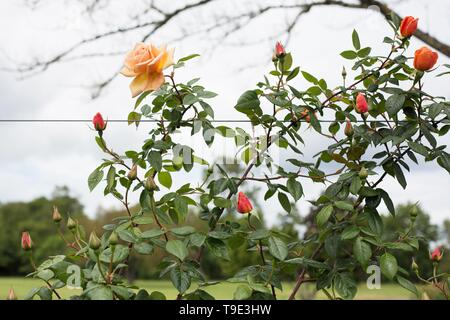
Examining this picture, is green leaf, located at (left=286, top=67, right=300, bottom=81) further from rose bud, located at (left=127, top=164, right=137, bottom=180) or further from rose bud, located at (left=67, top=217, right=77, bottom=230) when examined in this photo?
rose bud, located at (left=67, top=217, right=77, bottom=230)

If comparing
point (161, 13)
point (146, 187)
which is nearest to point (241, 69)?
point (161, 13)

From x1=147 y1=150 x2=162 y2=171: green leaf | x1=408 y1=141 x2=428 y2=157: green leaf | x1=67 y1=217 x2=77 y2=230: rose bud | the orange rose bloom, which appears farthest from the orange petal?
x1=408 y1=141 x2=428 y2=157: green leaf

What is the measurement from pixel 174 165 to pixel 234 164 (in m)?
0.18

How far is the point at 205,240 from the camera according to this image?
0.80 metres

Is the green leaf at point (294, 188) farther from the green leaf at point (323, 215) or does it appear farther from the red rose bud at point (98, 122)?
the red rose bud at point (98, 122)

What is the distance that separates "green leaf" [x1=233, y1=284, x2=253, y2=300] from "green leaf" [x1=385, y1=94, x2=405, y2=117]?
393 millimetres

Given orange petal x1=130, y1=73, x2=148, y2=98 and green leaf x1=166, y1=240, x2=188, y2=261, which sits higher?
orange petal x1=130, y1=73, x2=148, y2=98

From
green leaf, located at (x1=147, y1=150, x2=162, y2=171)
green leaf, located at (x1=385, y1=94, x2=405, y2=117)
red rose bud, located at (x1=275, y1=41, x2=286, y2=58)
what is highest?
red rose bud, located at (x1=275, y1=41, x2=286, y2=58)

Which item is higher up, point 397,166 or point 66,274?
point 397,166

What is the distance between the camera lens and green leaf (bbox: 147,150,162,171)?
2.71 ft

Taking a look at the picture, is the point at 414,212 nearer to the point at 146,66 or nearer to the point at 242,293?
the point at 242,293

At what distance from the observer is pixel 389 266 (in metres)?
0.77

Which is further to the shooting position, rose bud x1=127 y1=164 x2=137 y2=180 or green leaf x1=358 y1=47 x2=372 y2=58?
green leaf x1=358 y1=47 x2=372 y2=58
